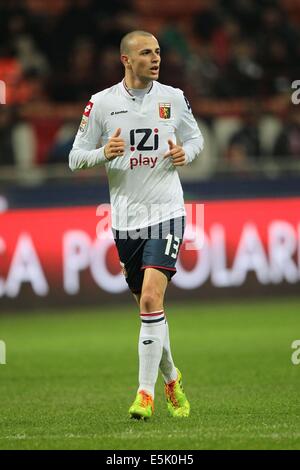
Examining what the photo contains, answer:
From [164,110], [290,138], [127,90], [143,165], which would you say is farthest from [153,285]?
[290,138]

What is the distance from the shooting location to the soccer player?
26.4 ft

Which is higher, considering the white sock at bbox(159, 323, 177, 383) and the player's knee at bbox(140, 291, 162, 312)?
the player's knee at bbox(140, 291, 162, 312)

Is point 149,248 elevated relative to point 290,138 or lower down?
lower down

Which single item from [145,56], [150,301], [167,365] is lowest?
[167,365]

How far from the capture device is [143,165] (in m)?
8.16

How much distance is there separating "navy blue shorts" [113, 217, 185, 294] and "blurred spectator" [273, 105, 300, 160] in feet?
28.9

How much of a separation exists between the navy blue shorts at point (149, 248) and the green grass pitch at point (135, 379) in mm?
991

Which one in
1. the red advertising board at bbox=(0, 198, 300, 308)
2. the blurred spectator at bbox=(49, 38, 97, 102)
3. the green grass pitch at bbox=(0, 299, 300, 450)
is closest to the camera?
Answer: the green grass pitch at bbox=(0, 299, 300, 450)

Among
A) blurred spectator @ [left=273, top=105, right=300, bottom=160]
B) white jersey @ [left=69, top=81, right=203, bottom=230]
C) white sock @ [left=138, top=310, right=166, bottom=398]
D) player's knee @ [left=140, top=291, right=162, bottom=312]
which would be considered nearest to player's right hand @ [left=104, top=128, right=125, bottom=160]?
white jersey @ [left=69, top=81, right=203, bottom=230]

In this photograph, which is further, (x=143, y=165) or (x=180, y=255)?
(x=180, y=255)

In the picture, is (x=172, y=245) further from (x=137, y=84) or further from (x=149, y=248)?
(x=137, y=84)

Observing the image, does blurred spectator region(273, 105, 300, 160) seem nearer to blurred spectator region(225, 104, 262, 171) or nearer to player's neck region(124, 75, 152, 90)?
blurred spectator region(225, 104, 262, 171)

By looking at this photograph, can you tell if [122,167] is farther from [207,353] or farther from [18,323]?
[18,323]

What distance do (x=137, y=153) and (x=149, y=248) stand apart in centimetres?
67
